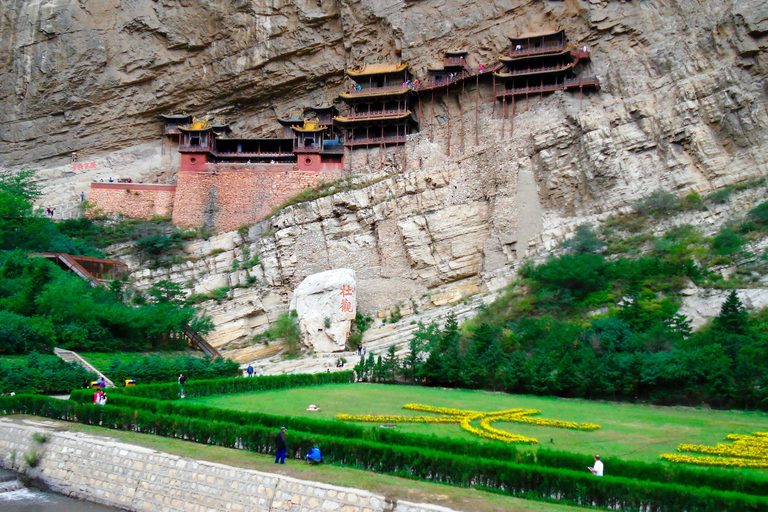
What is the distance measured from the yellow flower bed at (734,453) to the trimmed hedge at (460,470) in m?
3.07

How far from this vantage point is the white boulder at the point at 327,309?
30016mm

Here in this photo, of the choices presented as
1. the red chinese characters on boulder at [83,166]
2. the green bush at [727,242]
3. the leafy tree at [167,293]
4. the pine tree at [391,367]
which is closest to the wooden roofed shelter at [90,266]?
the leafy tree at [167,293]

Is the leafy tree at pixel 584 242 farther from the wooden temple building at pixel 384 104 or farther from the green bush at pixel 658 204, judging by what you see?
the wooden temple building at pixel 384 104

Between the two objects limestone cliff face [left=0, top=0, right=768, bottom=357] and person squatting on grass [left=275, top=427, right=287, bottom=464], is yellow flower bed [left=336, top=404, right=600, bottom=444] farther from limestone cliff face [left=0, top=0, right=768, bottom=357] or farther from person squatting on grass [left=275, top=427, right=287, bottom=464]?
limestone cliff face [left=0, top=0, right=768, bottom=357]

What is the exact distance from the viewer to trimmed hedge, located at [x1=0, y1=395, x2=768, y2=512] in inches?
370

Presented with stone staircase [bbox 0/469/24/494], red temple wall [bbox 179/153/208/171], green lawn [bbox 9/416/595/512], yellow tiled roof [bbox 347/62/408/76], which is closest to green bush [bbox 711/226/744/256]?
green lawn [bbox 9/416/595/512]

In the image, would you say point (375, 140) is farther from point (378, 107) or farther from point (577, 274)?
point (577, 274)

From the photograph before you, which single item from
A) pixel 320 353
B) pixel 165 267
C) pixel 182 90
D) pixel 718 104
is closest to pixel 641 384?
pixel 320 353

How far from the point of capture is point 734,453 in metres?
12.9

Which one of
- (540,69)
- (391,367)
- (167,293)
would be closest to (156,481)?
(391,367)

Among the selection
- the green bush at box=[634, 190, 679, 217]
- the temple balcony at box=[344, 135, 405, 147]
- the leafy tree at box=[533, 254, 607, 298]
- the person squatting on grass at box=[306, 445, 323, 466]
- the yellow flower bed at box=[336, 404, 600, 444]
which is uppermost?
the temple balcony at box=[344, 135, 405, 147]

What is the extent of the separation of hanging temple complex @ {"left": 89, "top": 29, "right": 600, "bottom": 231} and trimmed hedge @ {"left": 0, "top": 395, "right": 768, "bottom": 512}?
77.6 ft

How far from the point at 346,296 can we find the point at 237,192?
37.7 ft

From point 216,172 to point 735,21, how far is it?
2907 centimetres
